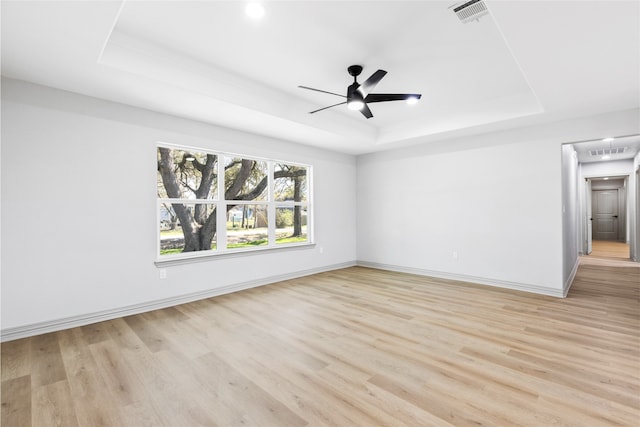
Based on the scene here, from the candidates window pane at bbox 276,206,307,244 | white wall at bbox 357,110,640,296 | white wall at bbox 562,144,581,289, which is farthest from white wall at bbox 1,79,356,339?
white wall at bbox 562,144,581,289

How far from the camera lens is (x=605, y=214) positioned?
10984 millimetres

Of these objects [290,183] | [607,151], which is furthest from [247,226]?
[607,151]

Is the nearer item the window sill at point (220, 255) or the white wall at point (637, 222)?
the window sill at point (220, 255)

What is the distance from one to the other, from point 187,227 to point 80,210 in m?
1.26

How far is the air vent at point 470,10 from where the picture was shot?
2.23m

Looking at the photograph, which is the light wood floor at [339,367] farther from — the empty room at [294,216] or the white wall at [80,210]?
the white wall at [80,210]

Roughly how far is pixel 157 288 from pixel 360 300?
8.77ft

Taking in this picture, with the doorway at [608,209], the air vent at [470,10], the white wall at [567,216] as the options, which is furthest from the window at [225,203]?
the doorway at [608,209]

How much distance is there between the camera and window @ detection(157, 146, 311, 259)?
162 inches

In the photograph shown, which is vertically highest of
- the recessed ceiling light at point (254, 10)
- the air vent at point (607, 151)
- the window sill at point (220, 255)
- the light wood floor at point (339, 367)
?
the recessed ceiling light at point (254, 10)

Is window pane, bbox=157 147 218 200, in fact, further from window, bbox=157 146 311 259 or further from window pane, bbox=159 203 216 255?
window pane, bbox=159 203 216 255

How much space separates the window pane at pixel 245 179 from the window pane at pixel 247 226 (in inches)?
7.6

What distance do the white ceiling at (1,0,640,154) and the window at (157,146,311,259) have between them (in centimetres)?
70

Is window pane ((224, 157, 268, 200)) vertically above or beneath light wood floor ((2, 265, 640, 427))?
above
